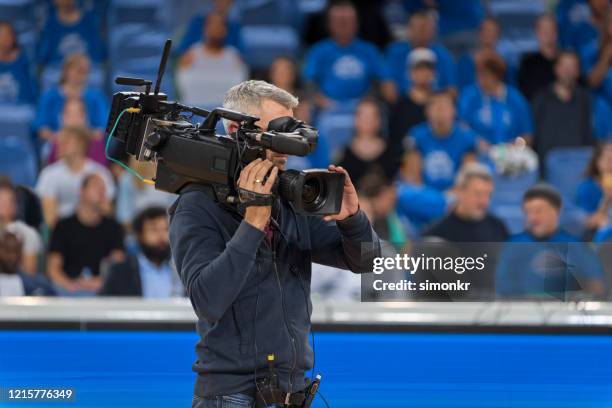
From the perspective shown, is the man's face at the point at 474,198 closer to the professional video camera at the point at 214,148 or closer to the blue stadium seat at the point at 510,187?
the blue stadium seat at the point at 510,187

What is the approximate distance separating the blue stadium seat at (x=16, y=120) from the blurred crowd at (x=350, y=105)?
2 cm

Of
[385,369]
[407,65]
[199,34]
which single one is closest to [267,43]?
[199,34]

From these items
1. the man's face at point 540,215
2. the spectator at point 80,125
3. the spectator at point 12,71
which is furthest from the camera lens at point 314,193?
the spectator at point 12,71

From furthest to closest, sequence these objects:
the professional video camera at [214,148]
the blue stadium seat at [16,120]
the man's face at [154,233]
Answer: the blue stadium seat at [16,120], the man's face at [154,233], the professional video camera at [214,148]

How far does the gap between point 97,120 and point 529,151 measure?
3272 millimetres

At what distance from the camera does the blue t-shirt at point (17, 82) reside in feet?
26.8

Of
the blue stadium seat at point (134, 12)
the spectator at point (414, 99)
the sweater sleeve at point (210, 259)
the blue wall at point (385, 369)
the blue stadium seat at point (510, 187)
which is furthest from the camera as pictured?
the blue stadium seat at point (134, 12)

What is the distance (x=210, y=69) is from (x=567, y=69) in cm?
282

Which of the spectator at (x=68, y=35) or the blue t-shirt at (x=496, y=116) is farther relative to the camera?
the spectator at (x=68, y=35)

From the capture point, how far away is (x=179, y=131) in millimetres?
2680

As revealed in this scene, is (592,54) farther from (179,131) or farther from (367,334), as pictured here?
(179,131)

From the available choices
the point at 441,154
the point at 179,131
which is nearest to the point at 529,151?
the point at 441,154

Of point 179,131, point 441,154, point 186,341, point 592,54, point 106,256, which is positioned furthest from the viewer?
point 592,54

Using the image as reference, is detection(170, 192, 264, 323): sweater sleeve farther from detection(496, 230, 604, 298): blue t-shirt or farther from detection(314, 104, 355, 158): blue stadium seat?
detection(314, 104, 355, 158): blue stadium seat
